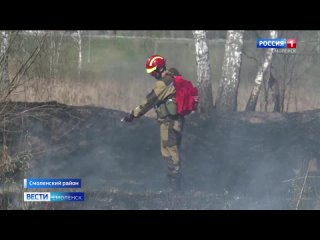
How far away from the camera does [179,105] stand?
1013cm

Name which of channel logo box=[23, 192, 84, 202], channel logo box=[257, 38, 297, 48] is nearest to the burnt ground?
channel logo box=[23, 192, 84, 202]

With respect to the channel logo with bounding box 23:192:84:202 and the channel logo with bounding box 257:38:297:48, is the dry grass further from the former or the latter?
the channel logo with bounding box 23:192:84:202

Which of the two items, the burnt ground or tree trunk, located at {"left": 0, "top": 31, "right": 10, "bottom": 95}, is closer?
tree trunk, located at {"left": 0, "top": 31, "right": 10, "bottom": 95}

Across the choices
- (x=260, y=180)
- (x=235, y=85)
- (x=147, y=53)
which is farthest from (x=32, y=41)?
(x=147, y=53)

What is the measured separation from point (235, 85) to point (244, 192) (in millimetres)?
4957

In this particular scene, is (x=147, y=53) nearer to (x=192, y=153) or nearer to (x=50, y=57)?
(x=50, y=57)

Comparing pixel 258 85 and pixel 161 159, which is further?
pixel 258 85

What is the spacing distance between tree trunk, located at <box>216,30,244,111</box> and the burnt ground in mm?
507

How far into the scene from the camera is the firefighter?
10.1m

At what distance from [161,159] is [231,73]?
12.5 ft

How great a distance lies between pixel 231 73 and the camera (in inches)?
599

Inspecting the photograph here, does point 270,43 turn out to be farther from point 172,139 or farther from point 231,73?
point 231,73

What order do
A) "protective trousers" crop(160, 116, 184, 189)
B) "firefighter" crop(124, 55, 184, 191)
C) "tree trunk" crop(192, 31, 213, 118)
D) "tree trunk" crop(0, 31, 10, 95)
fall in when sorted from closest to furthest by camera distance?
"tree trunk" crop(0, 31, 10, 95) < "firefighter" crop(124, 55, 184, 191) < "protective trousers" crop(160, 116, 184, 189) < "tree trunk" crop(192, 31, 213, 118)

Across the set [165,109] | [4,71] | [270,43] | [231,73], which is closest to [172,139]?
[165,109]
